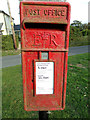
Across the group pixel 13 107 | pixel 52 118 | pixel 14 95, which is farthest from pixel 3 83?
pixel 52 118

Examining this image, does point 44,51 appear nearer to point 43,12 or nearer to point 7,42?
point 43,12

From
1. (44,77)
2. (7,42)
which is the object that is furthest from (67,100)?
(7,42)

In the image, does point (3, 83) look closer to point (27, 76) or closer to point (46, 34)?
point (27, 76)

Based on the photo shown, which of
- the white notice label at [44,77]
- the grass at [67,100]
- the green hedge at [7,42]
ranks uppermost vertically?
the green hedge at [7,42]

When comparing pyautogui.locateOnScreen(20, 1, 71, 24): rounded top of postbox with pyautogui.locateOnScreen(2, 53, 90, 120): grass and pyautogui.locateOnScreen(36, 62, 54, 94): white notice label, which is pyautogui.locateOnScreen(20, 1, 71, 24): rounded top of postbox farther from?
pyautogui.locateOnScreen(2, 53, 90, 120): grass

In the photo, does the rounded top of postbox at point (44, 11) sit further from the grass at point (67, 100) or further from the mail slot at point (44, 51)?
the grass at point (67, 100)

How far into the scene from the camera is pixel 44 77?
4.86ft

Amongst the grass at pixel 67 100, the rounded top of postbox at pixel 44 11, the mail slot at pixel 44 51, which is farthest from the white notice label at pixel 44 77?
the grass at pixel 67 100

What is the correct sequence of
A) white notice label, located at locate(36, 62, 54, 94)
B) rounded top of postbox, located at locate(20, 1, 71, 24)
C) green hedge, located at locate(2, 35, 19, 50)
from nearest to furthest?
rounded top of postbox, located at locate(20, 1, 71, 24) → white notice label, located at locate(36, 62, 54, 94) → green hedge, located at locate(2, 35, 19, 50)

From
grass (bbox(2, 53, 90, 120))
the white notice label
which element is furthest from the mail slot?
grass (bbox(2, 53, 90, 120))

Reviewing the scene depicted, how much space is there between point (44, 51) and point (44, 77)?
39 centimetres

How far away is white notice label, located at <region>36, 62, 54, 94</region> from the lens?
1.42 metres

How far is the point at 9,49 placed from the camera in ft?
37.1

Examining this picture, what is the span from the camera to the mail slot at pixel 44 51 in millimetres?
1254
